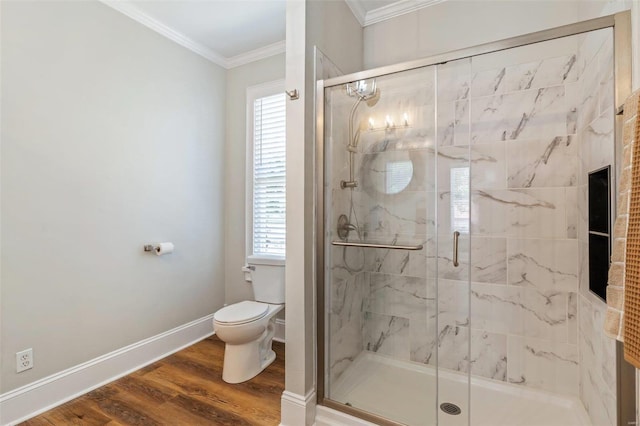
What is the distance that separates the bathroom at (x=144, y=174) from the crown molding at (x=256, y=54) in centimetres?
6

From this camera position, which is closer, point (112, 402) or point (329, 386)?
point (329, 386)

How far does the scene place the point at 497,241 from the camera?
6.35ft


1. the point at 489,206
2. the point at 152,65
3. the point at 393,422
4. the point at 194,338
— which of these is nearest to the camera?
the point at 393,422

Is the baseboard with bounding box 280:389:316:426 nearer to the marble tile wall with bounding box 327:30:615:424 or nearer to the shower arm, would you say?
the marble tile wall with bounding box 327:30:615:424

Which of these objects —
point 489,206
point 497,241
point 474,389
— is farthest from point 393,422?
point 489,206

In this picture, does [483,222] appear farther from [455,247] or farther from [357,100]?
[357,100]

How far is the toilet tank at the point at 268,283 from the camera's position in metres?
2.47

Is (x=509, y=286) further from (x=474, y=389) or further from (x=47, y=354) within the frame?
(x=47, y=354)

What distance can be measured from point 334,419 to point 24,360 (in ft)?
6.01

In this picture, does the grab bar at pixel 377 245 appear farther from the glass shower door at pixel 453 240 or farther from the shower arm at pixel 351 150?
the shower arm at pixel 351 150

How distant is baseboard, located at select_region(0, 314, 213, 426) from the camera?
65.0 inches

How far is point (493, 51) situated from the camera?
1352 millimetres

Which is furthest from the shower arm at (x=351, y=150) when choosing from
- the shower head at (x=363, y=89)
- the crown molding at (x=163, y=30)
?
the crown molding at (x=163, y=30)

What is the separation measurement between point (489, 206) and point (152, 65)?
111 inches
